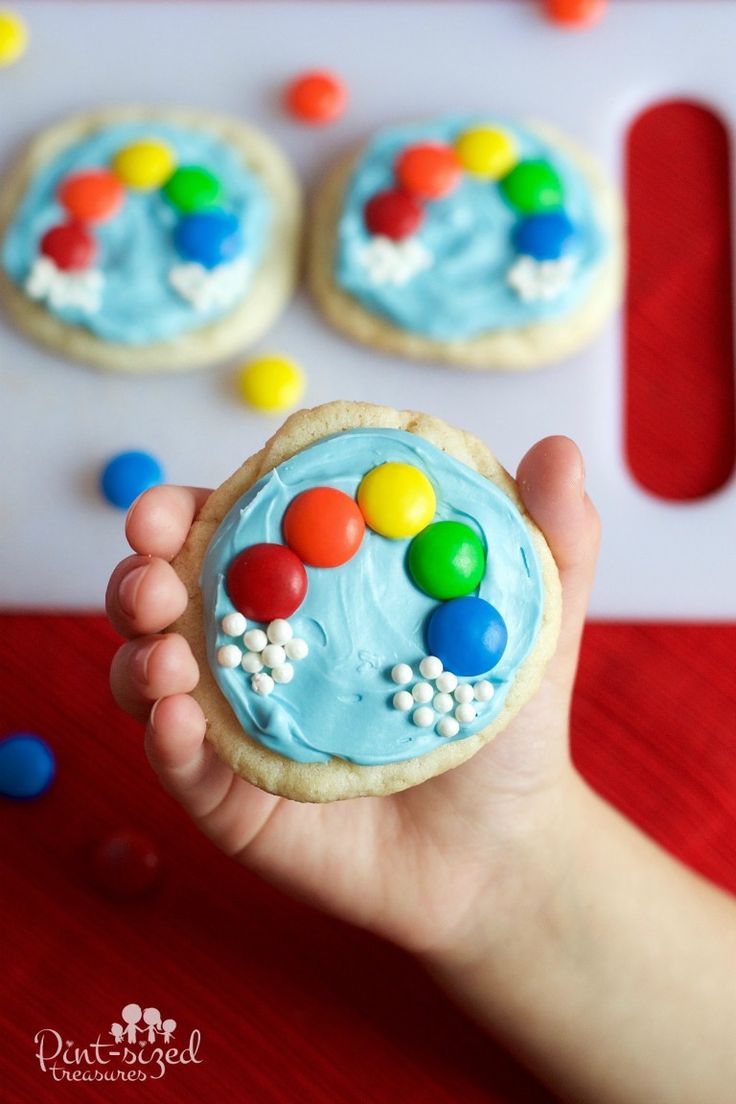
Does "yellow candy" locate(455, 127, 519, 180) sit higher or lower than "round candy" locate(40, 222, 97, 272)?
higher

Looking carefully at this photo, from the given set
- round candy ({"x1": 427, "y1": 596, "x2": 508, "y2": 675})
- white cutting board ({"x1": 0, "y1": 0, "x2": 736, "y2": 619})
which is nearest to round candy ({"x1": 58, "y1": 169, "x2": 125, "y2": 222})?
white cutting board ({"x1": 0, "y1": 0, "x2": 736, "y2": 619})

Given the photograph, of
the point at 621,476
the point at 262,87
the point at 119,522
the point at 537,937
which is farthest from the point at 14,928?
the point at 262,87

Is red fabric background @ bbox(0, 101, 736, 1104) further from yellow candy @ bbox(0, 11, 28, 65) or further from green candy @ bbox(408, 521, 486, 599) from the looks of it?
yellow candy @ bbox(0, 11, 28, 65)

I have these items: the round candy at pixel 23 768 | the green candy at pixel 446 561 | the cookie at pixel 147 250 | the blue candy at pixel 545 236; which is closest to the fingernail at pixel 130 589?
the green candy at pixel 446 561

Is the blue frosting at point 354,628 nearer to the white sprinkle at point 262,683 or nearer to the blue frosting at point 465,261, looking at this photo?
the white sprinkle at point 262,683

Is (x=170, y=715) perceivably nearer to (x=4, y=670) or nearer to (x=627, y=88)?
(x=4, y=670)

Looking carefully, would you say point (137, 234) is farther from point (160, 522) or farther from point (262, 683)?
point (262, 683)
